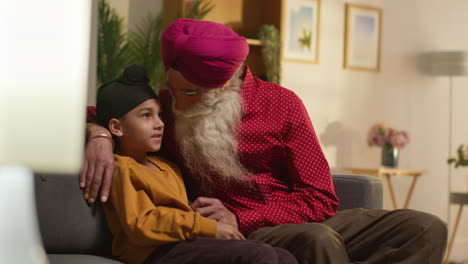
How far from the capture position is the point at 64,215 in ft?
5.18

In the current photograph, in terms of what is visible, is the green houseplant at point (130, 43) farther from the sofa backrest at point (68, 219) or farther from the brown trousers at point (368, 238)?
the brown trousers at point (368, 238)

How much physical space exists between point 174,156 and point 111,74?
2.28m

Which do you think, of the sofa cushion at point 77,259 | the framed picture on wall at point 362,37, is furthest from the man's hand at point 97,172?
the framed picture on wall at point 362,37

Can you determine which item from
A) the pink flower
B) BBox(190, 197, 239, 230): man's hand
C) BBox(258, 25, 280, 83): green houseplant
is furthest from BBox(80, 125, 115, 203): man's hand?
the pink flower

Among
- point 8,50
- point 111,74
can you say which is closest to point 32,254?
point 8,50

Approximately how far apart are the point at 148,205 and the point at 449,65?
4.40 m

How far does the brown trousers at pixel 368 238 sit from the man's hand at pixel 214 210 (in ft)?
0.28

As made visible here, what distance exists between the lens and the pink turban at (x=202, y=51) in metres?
1.75

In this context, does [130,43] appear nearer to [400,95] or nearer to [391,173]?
[391,173]

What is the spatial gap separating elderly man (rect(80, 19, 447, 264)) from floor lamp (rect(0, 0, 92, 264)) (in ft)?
4.76

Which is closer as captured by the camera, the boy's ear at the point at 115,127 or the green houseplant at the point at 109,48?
the boy's ear at the point at 115,127

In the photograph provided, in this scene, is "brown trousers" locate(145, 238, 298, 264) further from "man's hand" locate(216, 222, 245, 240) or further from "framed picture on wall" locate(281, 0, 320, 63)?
"framed picture on wall" locate(281, 0, 320, 63)

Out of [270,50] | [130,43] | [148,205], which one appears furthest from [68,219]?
[270,50]

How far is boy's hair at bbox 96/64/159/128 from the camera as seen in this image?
5.65 feet
